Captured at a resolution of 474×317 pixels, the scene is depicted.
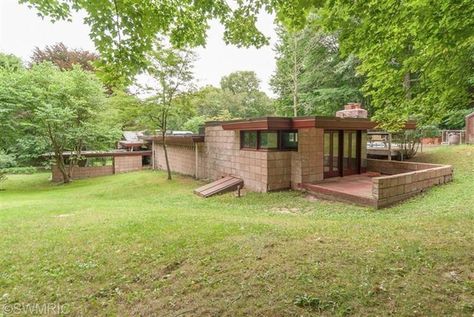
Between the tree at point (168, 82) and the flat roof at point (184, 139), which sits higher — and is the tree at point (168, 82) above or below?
above

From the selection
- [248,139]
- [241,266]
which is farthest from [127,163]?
[241,266]

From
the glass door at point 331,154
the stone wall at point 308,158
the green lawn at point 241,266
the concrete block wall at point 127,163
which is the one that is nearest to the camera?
the green lawn at point 241,266

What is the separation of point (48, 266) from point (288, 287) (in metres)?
3.32

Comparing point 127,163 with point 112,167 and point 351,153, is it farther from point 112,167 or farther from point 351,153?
point 351,153

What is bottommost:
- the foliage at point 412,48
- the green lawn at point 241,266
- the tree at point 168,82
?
the green lawn at point 241,266

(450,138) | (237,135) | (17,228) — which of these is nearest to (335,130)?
(237,135)

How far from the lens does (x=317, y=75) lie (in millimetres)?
22891

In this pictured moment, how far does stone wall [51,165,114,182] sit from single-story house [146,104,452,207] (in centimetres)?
1198

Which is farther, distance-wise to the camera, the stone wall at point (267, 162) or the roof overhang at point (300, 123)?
the stone wall at point (267, 162)

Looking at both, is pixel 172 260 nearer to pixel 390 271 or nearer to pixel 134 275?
pixel 134 275

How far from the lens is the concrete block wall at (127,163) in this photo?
21328 millimetres

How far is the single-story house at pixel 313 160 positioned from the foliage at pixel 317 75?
378 inches

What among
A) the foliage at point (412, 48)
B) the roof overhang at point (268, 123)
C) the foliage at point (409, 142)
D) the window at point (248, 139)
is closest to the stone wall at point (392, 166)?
A: the foliage at point (409, 142)

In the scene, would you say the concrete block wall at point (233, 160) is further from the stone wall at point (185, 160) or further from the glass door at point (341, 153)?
the glass door at point (341, 153)
